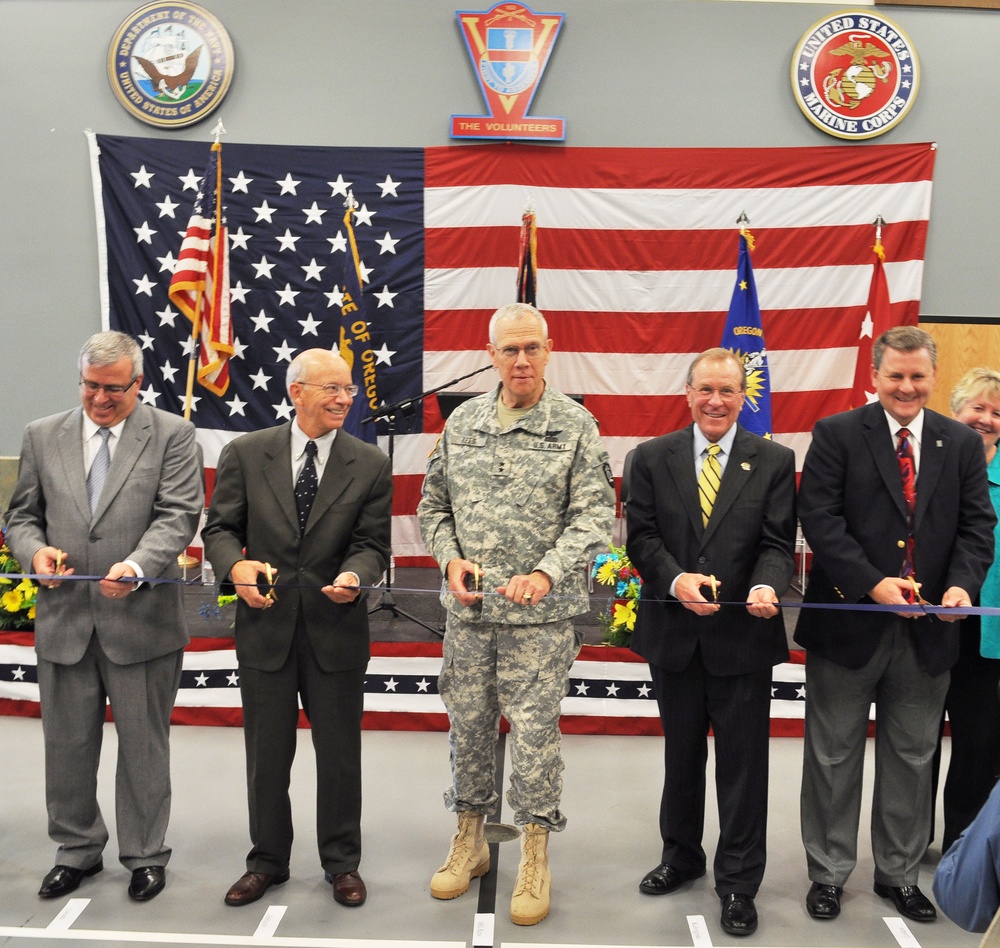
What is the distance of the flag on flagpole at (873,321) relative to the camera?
265 inches

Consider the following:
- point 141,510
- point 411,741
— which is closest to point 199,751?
point 411,741

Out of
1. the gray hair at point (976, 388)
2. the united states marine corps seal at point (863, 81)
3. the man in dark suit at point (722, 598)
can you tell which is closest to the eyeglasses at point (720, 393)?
the man in dark suit at point (722, 598)

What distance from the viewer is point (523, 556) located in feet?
9.45

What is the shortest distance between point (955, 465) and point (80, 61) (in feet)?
21.8

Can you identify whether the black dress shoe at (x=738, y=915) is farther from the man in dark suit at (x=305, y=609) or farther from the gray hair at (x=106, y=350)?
the gray hair at (x=106, y=350)

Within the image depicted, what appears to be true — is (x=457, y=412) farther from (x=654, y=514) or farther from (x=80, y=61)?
(x=80, y=61)

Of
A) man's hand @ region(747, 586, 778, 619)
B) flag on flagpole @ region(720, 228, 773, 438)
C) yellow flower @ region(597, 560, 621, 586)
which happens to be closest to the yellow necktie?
man's hand @ region(747, 586, 778, 619)

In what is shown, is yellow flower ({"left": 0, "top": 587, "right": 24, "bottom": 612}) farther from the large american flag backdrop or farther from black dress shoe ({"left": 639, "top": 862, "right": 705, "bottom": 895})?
black dress shoe ({"left": 639, "top": 862, "right": 705, "bottom": 895})

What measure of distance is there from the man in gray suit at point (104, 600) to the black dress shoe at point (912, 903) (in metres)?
2.21

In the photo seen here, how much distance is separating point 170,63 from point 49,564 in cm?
519

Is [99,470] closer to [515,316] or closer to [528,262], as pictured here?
[515,316]

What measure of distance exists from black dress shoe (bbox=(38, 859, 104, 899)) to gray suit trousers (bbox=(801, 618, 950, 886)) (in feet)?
7.31

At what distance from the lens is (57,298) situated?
729 cm

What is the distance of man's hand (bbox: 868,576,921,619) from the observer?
2.76 meters
